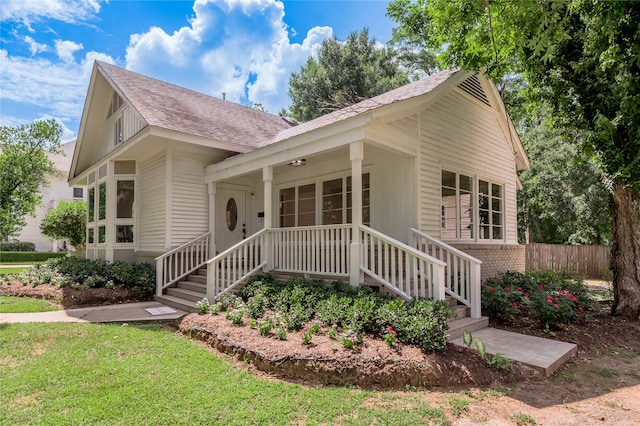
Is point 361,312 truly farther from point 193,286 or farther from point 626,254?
point 626,254

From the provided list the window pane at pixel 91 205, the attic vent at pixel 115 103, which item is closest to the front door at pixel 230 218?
the attic vent at pixel 115 103

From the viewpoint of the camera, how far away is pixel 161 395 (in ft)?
10.9

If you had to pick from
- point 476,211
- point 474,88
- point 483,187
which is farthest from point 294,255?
point 474,88

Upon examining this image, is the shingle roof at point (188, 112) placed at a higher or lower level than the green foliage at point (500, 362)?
higher

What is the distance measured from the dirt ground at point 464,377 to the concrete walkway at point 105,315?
7.22 feet

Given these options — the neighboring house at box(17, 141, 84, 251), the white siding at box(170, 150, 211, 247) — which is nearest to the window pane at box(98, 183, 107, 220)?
the white siding at box(170, 150, 211, 247)

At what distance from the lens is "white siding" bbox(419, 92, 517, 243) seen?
7430 mm

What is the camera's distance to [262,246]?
300 inches

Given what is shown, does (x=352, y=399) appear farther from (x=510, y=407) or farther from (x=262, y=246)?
(x=262, y=246)

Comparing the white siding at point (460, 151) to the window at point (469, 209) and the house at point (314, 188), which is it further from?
the window at point (469, 209)

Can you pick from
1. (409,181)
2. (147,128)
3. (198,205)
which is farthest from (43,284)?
(409,181)

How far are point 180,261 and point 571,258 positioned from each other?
15.5m

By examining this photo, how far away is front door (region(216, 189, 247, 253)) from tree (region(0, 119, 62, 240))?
896 cm

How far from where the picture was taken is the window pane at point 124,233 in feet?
33.9
